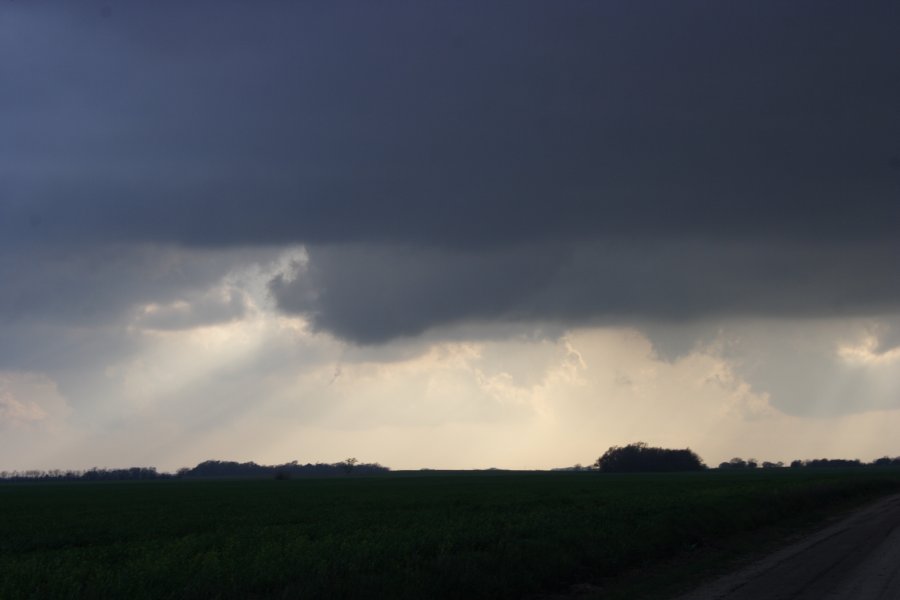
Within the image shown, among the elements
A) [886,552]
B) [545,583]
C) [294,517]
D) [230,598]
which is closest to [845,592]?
[545,583]

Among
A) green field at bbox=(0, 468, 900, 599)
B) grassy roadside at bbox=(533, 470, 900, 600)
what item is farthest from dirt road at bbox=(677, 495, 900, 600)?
green field at bbox=(0, 468, 900, 599)

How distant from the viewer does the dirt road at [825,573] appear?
17.1 m

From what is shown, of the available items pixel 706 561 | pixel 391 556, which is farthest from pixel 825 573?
pixel 391 556

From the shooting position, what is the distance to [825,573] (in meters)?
20.0

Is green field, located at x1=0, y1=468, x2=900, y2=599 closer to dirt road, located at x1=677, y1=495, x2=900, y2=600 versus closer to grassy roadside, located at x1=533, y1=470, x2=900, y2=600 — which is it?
grassy roadside, located at x1=533, y1=470, x2=900, y2=600

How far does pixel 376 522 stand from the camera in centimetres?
3616

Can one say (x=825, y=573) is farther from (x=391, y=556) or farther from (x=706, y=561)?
(x=391, y=556)

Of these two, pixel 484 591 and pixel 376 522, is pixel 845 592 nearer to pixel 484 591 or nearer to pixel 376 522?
pixel 484 591

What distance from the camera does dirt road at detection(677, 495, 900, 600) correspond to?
56.2 feet

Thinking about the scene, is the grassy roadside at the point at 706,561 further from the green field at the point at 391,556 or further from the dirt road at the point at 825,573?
the dirt road at the point at 825,573

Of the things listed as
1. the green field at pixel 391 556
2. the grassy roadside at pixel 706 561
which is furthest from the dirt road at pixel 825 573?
the green field at pixel 391 556

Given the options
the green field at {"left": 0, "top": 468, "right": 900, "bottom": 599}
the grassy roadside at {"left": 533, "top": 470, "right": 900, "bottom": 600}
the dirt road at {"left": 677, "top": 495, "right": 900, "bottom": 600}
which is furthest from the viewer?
the grassy roadside at {"left": 533, "top": 470, "right": 900, "bottom": 600}

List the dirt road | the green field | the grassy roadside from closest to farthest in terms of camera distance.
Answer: the dirt road, the green field, the grassy roadside

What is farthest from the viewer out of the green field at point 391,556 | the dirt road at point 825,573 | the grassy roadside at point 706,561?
the grassy roadside at point 706,561
